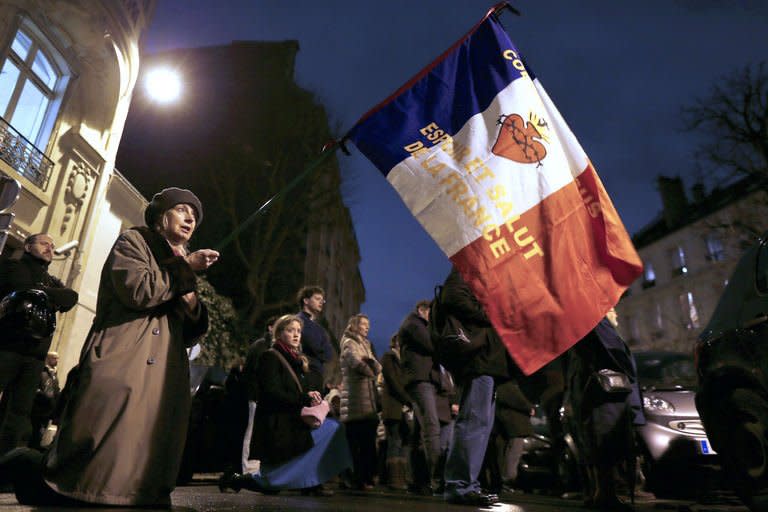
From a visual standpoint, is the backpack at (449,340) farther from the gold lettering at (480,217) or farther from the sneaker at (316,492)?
the sneaker at (316,492)

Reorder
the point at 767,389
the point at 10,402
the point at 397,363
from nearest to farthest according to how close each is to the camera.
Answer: the point at 767,389 → the point at 10,402 → the point at 397,363

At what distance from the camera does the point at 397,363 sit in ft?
21.6

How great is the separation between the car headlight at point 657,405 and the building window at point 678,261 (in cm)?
3488

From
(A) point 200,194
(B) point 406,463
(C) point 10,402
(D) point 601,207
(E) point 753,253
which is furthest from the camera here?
(A) point 200,194

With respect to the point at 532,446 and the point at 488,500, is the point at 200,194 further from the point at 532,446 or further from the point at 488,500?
the point at 488,500

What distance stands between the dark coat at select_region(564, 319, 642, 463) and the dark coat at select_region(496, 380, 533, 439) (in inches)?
44.2

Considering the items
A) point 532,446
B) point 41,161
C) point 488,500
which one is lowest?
point 488,500

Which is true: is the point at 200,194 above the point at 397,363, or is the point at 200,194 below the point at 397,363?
above

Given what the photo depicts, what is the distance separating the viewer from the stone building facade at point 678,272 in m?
32.0

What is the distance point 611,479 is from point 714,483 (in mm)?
2089

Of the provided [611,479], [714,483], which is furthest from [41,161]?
[714,483]

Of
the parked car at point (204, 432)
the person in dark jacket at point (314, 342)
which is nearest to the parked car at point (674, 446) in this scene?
the person in dark jacket at point (314, 342)

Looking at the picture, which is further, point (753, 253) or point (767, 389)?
point (753, 253)

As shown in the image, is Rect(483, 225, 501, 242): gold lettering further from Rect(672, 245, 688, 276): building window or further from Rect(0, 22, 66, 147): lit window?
Rect(672, 245, 688, 276): building window
